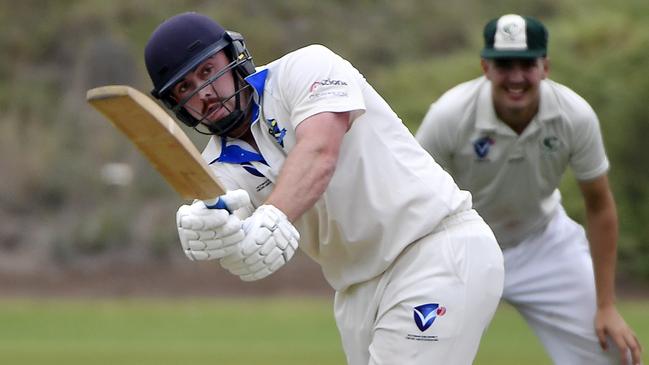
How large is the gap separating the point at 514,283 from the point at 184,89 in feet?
8.84

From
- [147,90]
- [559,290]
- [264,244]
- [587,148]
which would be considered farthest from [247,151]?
[147,90]

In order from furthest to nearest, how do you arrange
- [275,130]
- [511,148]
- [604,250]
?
[511,148]
[604,250]
[275,130]

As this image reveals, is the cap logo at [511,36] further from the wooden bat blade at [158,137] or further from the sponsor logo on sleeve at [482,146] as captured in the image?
the wooden bat blade at [158,137]

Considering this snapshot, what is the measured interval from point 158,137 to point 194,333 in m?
10.2

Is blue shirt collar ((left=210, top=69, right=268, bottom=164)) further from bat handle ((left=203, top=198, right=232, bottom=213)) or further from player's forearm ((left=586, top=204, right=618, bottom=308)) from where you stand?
player's forearm ((left=586, top=204, right=618, bottom=308))

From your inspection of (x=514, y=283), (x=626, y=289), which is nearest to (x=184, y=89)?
(x=514, y=283)

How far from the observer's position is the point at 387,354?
4.63 meters

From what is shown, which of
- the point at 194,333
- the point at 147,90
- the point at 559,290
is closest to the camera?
the point at 559,290

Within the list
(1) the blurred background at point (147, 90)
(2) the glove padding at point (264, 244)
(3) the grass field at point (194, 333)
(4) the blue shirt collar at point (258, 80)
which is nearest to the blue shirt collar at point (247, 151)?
(4) the blue shirt collar at point (258, 80)

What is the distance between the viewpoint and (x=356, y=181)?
4.59 metres

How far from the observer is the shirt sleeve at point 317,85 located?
4.31 meters

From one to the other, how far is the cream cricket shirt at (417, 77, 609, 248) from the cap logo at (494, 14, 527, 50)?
0.75ft

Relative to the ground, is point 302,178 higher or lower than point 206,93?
lower

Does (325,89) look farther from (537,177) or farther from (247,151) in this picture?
(537,177)
